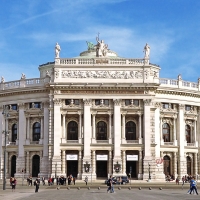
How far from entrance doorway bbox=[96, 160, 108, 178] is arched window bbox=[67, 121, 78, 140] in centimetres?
570

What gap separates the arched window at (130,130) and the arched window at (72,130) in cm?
A: 850

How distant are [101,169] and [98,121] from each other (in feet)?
26.0

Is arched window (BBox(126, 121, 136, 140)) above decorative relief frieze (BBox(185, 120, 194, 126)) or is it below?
below

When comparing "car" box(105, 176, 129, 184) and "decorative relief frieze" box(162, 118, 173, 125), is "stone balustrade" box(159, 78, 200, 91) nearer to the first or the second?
"decorative relief frieze" box(162, 118, 173, 125)

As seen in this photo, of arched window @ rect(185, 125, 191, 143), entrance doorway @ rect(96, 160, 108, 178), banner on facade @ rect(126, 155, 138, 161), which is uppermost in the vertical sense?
arched window @ rect(185, 125, 191, 143)

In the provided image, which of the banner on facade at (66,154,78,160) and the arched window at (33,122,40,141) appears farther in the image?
the arched window at (33,122,40,141)

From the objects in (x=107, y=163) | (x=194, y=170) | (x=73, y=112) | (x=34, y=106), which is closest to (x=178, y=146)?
(x=194, y=170)

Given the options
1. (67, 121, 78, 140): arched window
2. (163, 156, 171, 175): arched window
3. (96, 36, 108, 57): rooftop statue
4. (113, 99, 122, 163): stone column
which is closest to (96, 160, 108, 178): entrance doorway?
(113, 99, 122, 163): stone column

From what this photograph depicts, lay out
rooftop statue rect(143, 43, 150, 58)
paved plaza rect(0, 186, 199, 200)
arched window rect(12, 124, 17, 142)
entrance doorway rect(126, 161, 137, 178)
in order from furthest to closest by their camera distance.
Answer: arched window rect(12, 124, 17, 142), rooftop statue rect(143, 43, 150, 58), entrance doorway rect(126, 161, 137, 178), paved plaza rect(0, 186, 199, 200)

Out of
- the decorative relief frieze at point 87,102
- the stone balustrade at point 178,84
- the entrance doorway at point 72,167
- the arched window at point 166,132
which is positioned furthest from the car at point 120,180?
the stone balustrade at point 178,84

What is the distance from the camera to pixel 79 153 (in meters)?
83.8

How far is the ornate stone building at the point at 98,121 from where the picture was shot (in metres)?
83.6

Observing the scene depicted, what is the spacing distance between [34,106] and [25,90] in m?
3.12

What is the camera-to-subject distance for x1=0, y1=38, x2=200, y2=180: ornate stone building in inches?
3290
